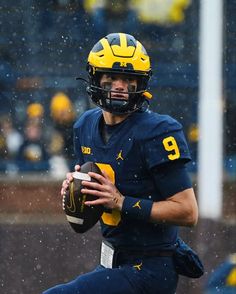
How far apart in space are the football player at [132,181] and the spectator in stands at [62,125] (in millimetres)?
4280

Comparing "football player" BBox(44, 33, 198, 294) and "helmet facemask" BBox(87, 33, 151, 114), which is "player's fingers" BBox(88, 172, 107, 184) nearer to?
"football player" BBox(44, 33, 198, 294)

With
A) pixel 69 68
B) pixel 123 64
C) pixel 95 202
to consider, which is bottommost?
pixel 69 68

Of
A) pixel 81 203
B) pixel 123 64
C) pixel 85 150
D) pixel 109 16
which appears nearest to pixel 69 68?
pixel 109 16

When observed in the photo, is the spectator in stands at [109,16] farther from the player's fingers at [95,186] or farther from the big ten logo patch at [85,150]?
the player's fingers at [95,186]

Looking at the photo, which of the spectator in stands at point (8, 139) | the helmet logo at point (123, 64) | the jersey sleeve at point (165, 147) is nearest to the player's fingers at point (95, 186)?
the jersey sleeve at point (165, 147)

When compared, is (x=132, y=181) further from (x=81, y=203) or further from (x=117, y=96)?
(x=117, y=96)

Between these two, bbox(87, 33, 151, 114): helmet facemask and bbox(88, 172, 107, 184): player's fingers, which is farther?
bbox(87, 33, 151, 114): helmet facemask

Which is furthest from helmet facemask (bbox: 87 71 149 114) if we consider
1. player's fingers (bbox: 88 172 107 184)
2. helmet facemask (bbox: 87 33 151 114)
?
player's fingers (bbox: 88 172 107 184)

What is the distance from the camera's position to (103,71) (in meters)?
4.14

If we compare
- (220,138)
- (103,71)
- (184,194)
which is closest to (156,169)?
(184,194)

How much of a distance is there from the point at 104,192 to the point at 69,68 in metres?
4.51

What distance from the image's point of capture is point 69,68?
330 inches

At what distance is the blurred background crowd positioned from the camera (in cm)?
823

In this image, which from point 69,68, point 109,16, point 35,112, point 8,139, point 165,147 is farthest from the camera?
point 109,16
